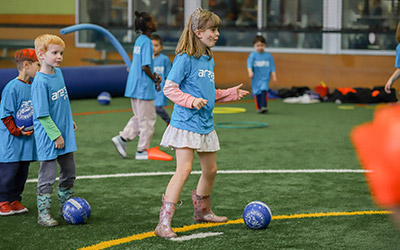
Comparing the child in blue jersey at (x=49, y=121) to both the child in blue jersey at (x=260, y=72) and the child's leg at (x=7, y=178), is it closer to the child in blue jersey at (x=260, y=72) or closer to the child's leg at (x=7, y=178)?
the child's leg at (x=7, y=178)

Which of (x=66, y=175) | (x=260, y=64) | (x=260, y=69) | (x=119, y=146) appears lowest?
(x=119, y=146)

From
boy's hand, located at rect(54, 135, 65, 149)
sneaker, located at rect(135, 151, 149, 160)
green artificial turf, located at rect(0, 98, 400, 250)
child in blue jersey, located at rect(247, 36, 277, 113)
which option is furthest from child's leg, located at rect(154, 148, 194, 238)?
child in blue jersey, located at rect(247, 36, 277, 113)

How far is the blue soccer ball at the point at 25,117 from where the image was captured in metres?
5.44

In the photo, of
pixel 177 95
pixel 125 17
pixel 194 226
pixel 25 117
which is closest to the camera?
pixel 177 95

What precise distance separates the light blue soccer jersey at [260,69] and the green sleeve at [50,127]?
9.20m

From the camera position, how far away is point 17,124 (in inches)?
215

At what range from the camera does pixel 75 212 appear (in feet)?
16.7

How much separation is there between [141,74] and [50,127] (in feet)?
11.6

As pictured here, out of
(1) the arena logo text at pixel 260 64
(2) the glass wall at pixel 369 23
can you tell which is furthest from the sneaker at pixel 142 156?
(2) the glass wall at pixel 369 23

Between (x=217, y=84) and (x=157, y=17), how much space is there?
4016 mm

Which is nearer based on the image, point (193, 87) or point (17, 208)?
point (193, 87)

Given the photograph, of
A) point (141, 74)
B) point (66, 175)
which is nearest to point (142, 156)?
point (141, 74)

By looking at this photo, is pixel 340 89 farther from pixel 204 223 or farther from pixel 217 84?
pixel 204 223

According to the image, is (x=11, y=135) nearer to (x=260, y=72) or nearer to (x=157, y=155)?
(x=157, y=155)
